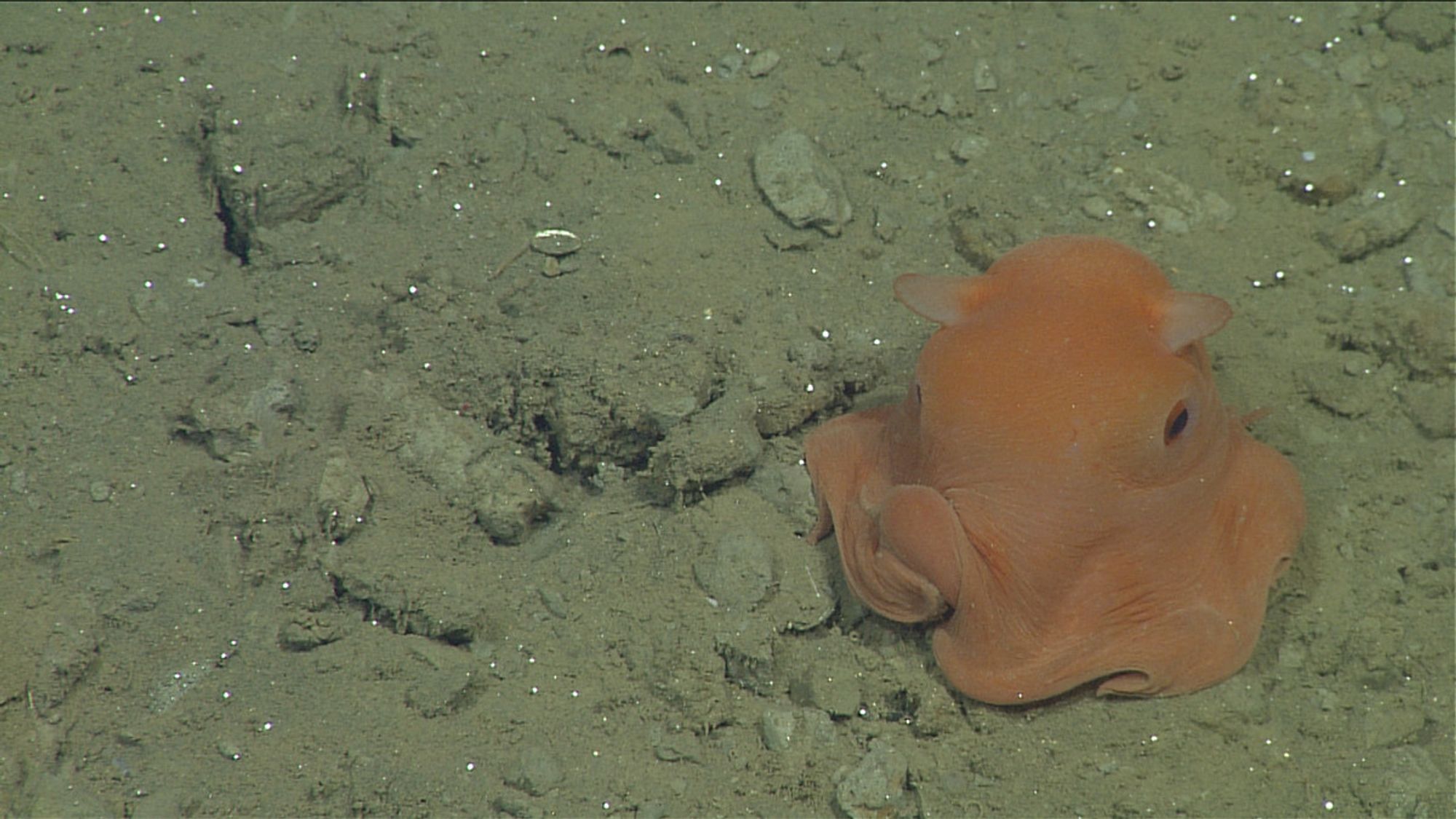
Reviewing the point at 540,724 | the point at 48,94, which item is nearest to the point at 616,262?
the point at 540,724

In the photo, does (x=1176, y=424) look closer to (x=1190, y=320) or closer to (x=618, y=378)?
(x=1190, y=320)

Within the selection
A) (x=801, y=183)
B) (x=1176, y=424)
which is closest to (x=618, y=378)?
(x=801, y=183)

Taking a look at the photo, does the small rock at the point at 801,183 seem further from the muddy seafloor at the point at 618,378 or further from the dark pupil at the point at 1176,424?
the dark pupil at the point at 1176,424

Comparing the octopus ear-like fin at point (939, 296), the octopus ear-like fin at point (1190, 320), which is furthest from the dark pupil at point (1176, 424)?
the octopus ear-like fin at point (939, 296)

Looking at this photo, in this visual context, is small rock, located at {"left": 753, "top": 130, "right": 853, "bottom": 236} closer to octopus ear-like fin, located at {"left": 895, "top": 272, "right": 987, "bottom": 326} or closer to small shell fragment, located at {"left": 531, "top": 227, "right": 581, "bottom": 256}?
small shell fragment, located at {"left": 531, "top": 227, "right": 581, "bottom": 256}

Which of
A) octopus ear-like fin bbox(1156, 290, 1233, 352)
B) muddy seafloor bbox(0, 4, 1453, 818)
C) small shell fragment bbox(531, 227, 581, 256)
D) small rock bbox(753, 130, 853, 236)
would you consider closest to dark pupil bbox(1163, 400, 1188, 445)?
octopus ear-like fin bbox(1156, 290, 1233, 352)

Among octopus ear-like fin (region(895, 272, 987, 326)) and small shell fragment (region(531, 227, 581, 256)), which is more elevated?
octopus ear-like fin (region(895, 272, 987, 326))
